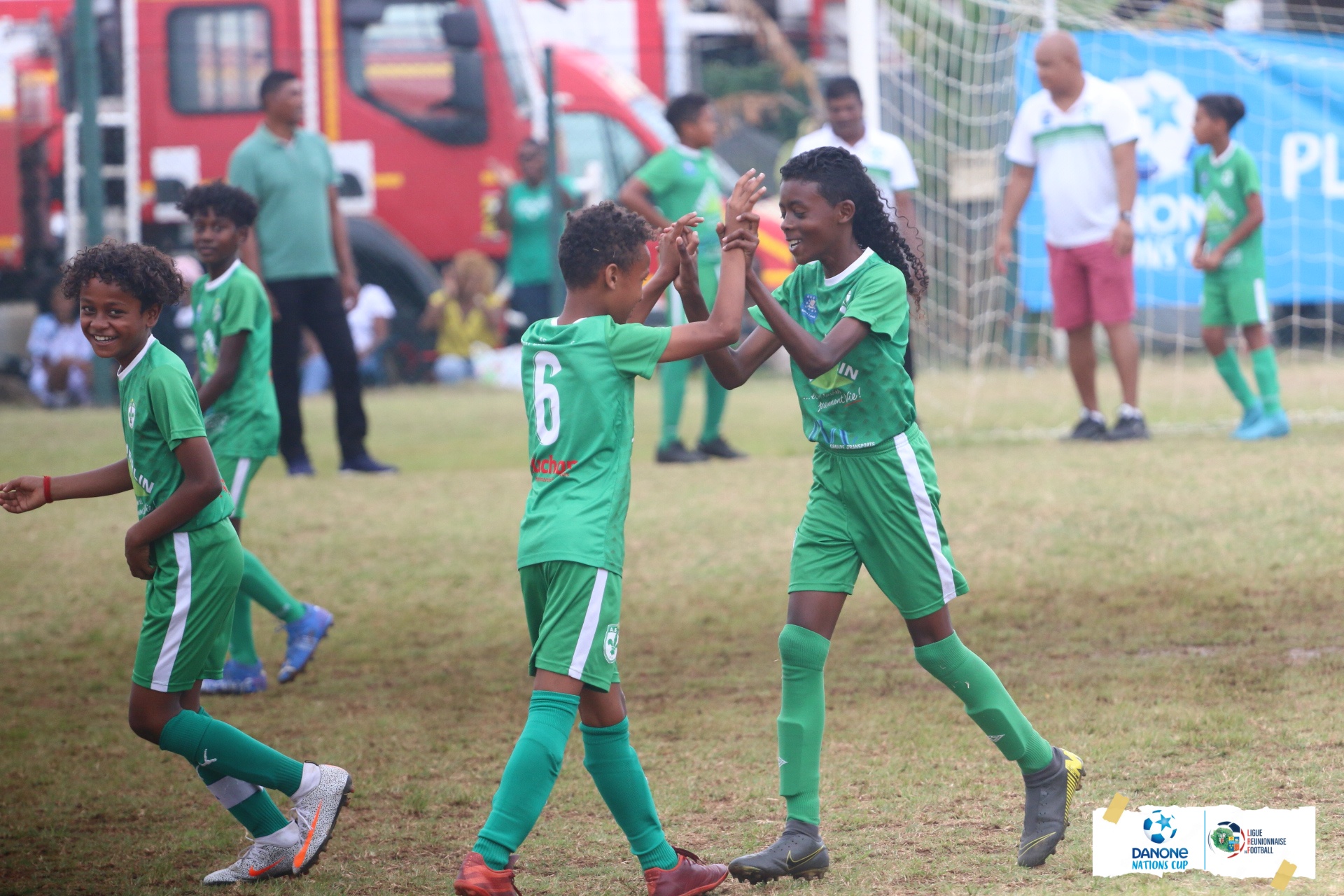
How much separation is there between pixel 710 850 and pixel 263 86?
224 inches

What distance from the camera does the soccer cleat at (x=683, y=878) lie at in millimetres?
3215

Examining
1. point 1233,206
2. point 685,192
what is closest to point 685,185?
point 685,192

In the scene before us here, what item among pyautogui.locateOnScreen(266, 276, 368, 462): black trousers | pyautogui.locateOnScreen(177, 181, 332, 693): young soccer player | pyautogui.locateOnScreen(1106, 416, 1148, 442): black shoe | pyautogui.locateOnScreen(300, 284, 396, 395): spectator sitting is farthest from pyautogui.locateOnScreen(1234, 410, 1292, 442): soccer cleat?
pyautogui.locateOnScreen(300, 284, 396, 395): spectator sitting

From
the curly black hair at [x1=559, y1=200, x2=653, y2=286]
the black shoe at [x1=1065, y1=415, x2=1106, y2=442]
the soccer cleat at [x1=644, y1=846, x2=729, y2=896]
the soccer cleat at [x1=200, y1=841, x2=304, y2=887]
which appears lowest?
the black shoe at [x1=1065, y1=415, x2=1106, y2=442]

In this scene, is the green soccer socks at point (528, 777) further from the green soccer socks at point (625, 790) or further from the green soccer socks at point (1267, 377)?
the green soccer socks at point (1267, 377)

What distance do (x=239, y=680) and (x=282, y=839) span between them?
185 centimetres

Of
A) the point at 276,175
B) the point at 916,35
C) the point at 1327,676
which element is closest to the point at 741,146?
the point at 916,35

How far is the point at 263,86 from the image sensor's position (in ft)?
26.2

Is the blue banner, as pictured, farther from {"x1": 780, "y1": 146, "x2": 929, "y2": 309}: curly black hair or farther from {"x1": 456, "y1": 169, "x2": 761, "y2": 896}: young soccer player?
{"x1": 456, "y1": 169, "x2": 761, "y2": 896}: young soccer player

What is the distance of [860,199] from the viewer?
3.62m

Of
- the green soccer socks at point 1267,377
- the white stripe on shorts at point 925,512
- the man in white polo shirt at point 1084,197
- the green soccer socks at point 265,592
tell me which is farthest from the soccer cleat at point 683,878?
the green soccer socks at point 1267,377

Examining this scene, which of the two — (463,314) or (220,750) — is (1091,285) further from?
(463,314)

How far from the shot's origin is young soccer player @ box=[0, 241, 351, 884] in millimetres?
3564

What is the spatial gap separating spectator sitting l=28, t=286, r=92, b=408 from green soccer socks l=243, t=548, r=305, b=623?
27.1 ft
